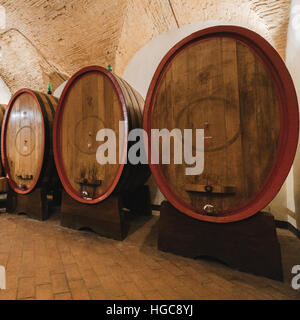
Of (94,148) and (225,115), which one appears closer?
(225,115)

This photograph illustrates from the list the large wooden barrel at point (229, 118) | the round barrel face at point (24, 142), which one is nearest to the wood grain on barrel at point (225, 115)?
the large wooden barrel at point (229, 118)

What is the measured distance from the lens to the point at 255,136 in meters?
1.27

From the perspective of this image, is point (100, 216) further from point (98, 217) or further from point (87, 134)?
point (87, 134)

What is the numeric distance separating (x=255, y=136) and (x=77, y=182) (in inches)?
69.0

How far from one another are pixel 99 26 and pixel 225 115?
3.04 m

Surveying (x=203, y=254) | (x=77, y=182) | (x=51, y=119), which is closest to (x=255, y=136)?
(x=203, y=254)

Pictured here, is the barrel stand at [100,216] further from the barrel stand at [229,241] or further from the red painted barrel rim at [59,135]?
the barrel stand at [229,241]

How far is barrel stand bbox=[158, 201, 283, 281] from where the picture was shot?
4.03 ft

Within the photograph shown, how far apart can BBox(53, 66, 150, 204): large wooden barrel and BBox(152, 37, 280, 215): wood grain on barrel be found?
1.57ft

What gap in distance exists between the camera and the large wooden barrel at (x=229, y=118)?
1.20 meters

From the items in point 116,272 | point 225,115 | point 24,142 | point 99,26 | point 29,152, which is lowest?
point 116,272

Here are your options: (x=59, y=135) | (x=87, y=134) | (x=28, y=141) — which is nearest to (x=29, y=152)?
(x=28, y=141)

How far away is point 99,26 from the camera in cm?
317

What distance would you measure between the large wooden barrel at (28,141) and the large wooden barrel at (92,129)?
0.32 meters
